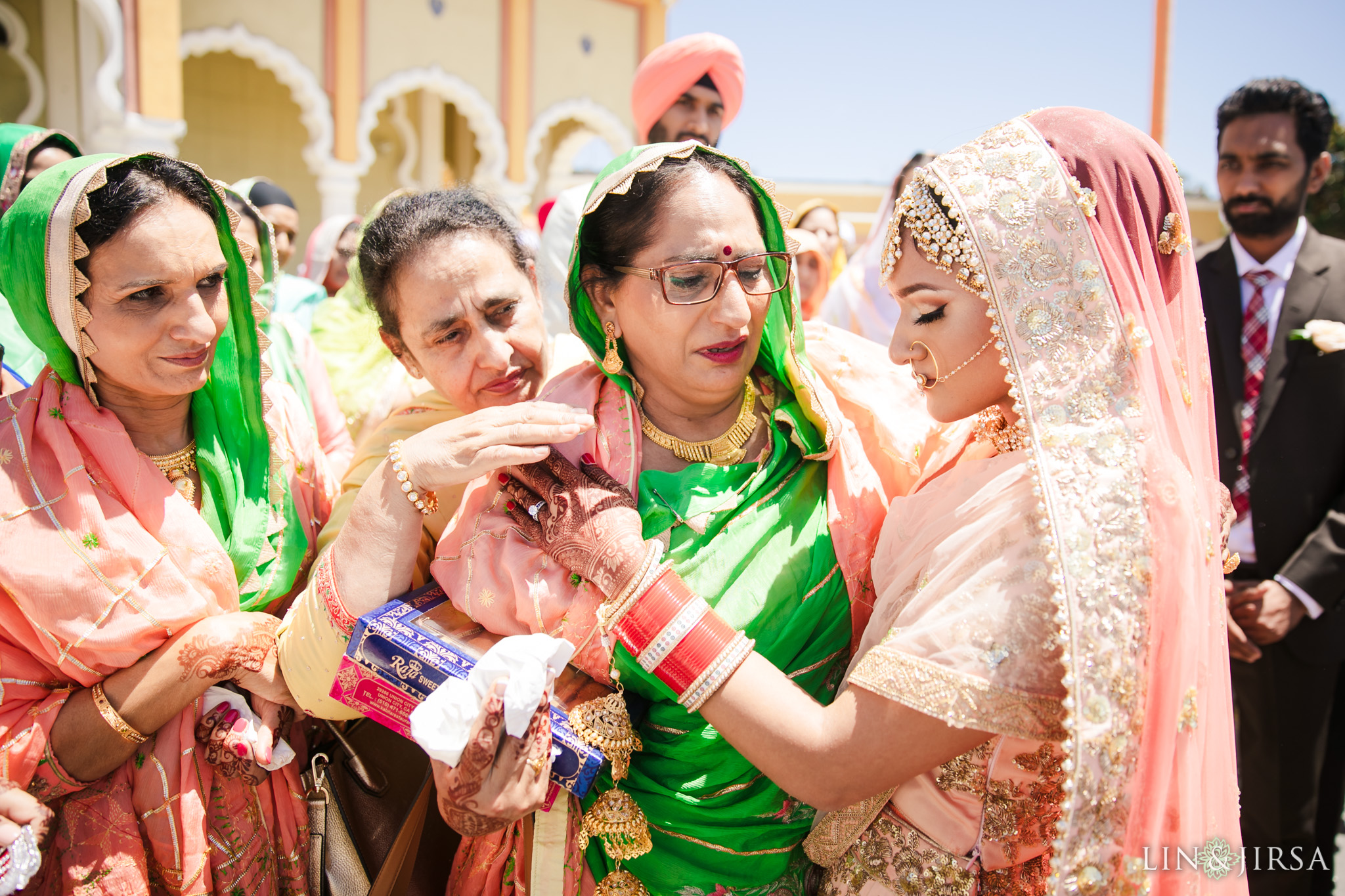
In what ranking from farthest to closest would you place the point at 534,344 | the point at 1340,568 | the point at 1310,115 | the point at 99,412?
the point at 1310,115 < the point at 1340,568 < the point at 534,344 < the point at 99,412

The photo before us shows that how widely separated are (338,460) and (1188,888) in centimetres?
249

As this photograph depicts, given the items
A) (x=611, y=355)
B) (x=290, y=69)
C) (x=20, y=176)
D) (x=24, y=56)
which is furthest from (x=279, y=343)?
(x=24, y=56)

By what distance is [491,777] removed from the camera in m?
1.39

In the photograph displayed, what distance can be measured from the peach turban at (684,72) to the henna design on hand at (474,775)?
3565 mm

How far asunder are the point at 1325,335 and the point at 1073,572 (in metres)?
2.53

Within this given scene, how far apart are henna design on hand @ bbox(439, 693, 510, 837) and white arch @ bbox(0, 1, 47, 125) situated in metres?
13.9

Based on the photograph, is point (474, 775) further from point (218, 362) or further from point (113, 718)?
point (218, 362)

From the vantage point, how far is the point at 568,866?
1744 mm

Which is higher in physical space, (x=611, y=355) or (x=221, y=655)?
(x=611, y=355)

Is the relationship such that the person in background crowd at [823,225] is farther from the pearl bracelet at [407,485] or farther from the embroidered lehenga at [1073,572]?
the pearl bracelet at [407,485]

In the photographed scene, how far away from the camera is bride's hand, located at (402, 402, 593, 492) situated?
1.66 m

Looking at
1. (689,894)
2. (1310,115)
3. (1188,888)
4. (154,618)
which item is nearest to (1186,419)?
(1188,888)

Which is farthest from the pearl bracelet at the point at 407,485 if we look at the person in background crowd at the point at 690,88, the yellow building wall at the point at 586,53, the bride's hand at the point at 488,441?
the yellow building wall at the point at 586,53

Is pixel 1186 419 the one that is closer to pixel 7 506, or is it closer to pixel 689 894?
pixel 689 894
